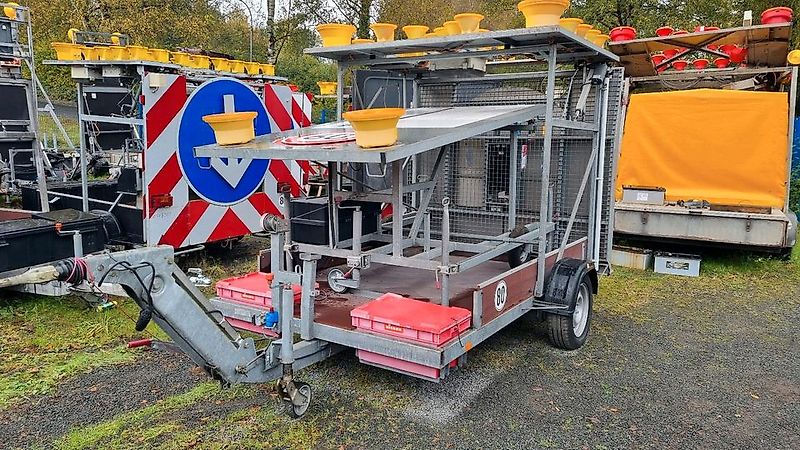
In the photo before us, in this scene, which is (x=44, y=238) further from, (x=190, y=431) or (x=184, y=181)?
(x=190, y=431)

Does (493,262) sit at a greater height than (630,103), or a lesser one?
lesser

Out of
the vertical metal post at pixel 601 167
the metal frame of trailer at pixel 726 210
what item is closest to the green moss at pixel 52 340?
the vertical metal post at pixel 601 167

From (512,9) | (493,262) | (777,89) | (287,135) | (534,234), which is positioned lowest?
(493,262)

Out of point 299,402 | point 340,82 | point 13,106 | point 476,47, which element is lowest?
point 299,402

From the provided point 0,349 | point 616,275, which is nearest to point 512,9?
point 616,275

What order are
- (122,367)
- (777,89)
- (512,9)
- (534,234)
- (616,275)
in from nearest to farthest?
1. (122,367)
2. (534,234)
3. (616,275)
4. (777,89)
5. (512,9)

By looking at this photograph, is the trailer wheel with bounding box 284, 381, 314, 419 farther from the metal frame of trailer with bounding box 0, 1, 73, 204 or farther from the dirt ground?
the metal frame of trailer with bounding box 0, 1, 73, 204

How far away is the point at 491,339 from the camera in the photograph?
4.79 m

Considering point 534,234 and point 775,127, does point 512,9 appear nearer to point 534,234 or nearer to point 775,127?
point 775,127

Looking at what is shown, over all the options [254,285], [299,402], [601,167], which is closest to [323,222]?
[254,285]

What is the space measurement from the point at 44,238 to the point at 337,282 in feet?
7.73

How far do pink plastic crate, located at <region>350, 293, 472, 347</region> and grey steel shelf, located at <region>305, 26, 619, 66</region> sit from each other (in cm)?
169

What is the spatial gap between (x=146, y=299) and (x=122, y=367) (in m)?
1.75

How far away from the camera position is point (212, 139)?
214 inches
